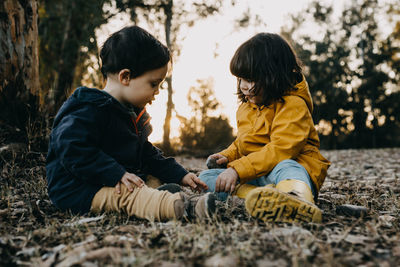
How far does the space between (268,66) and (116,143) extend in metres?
1.31

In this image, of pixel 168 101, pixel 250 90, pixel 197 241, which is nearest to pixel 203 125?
pixel 168 101

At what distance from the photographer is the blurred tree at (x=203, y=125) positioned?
1066 centimetres

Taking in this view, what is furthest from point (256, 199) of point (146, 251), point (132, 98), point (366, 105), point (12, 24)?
point (366, 105)

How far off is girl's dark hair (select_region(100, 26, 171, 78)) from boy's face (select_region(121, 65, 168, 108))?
0.13 feet

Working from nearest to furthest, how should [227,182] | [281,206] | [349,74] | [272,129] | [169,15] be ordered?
1. [281,206]
2. [227,182]
3. [272,129]
4. [169,15]
5. [349,74]

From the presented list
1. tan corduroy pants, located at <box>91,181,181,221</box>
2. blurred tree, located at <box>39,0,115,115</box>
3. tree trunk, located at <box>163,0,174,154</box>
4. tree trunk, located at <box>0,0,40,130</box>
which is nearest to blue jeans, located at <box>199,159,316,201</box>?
tan corduroy pants, located at <box>91,181,181,221</box>

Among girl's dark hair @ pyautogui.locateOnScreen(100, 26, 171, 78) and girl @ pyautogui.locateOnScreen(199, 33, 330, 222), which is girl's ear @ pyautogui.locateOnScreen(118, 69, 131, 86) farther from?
girl @ pyautogui.locateOnScreen(199, 33, 330, 222)

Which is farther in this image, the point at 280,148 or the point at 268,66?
the point at 268,66

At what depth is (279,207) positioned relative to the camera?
187 cm

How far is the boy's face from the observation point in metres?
2.46

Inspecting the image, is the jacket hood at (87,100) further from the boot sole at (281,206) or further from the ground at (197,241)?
the boot sole at (281,206)

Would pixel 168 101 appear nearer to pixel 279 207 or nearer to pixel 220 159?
pixel 220 159

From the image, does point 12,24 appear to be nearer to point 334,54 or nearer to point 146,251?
point 146,251

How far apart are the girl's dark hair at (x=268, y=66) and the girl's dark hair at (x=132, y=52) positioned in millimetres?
663
